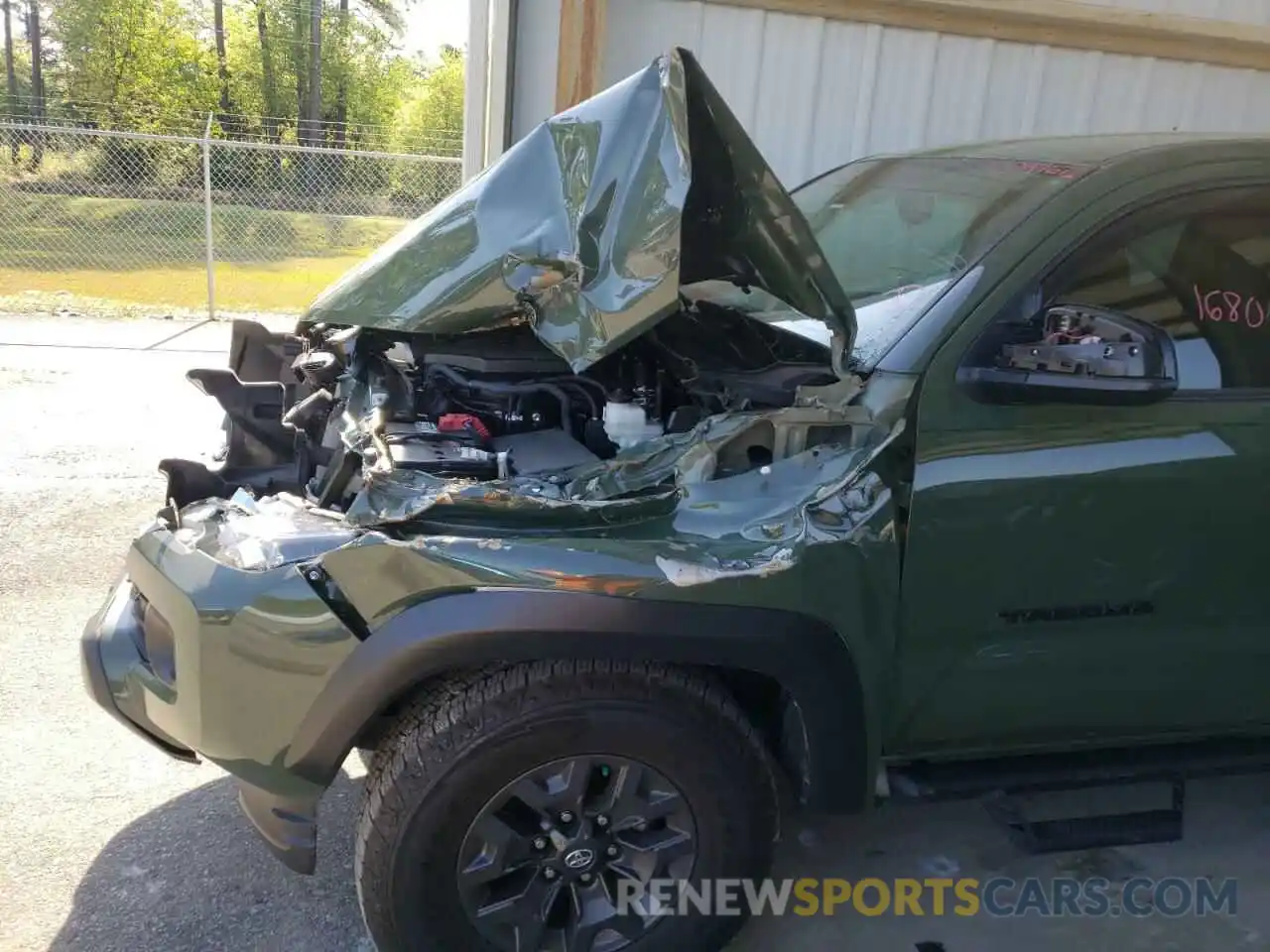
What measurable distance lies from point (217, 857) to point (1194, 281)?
2.91 m

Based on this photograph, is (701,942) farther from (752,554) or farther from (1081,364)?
(1081,364)

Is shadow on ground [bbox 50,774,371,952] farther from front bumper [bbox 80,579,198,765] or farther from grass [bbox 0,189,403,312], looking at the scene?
grass [bbox 0,189,403,312]

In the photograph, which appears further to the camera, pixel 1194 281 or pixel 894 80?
Result: pixel 894 80

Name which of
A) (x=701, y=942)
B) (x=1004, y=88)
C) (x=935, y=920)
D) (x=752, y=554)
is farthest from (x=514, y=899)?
(x=1004, y=88)

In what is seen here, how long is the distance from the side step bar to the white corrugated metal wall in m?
4.24

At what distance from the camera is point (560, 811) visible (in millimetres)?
2209

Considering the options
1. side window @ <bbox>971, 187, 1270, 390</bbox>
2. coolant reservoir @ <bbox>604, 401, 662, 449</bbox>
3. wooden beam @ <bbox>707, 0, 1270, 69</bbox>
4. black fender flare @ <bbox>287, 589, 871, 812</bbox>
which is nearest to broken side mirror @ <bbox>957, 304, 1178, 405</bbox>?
A: side window @ <bbox>971, 187, 1270, 390</bbox>

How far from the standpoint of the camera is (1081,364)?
2.26 m

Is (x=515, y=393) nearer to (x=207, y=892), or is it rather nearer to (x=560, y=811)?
(x=560, y=811)

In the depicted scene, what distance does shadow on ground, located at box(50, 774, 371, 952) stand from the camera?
8.14 ft

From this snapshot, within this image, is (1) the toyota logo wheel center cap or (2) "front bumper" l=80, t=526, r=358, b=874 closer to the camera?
(2) "front bumper" l=80, t=526, r=358, b=874

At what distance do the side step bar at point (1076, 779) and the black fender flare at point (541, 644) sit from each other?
0.52 m

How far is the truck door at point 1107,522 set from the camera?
229cm

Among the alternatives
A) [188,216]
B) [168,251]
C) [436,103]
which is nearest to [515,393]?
[168,251]
